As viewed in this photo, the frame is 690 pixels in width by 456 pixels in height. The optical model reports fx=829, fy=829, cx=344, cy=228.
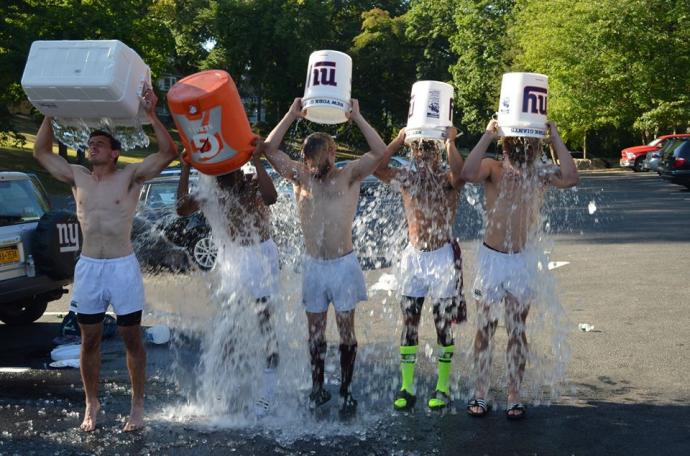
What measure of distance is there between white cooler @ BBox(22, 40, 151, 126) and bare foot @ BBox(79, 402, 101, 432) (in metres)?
1.90

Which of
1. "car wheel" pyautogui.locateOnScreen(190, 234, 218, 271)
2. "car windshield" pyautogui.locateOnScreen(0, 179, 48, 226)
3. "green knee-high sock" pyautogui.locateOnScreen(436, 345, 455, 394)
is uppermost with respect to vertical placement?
"car windshield" pyautogui.locateOnScreen(0, 179, 48, 226)

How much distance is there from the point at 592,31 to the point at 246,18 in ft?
66.4

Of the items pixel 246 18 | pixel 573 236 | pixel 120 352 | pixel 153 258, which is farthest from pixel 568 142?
pixel 120 352

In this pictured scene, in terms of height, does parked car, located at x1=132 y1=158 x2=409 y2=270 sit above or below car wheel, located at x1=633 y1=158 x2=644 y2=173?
below

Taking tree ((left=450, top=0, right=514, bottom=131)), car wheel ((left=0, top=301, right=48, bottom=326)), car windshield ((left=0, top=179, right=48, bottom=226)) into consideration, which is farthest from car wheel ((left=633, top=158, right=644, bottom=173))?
car windshield ((left=0, top=179, right=48, bottom=226))

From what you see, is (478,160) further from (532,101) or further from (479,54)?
(479,54)

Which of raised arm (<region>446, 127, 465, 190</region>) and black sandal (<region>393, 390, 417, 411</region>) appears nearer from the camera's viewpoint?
raised arm (<region>446, 127, 465, 190</region>)

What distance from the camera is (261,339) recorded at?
5.73m

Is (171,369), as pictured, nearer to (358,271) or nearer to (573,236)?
(358,271)

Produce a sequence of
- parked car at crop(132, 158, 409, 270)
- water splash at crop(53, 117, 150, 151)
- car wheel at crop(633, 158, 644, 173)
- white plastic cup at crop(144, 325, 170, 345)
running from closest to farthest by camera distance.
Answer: water splash at crop(53, 117, 150, 151) → white plastic cup at crop(144, 325, 170, 345) → parked car at crop(132, 158, 409, 270) → car wheel at crop(633, 158, 644, 173)

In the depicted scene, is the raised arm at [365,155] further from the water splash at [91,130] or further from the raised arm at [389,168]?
the water splash at [91,130]

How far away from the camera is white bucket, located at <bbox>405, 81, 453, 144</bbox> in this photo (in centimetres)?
559

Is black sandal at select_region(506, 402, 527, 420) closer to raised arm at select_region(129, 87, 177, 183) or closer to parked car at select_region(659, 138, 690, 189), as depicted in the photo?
raised arm at select_region(129, 87, 177, 183)

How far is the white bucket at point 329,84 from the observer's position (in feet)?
17.7
